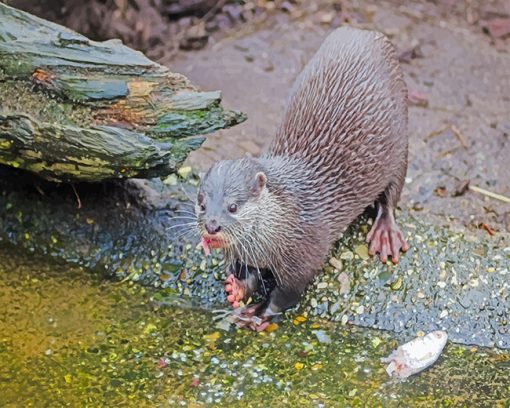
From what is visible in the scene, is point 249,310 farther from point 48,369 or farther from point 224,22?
point 224,22

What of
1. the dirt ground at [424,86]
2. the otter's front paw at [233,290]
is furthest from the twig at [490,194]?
the otter's front paw at [233,290]

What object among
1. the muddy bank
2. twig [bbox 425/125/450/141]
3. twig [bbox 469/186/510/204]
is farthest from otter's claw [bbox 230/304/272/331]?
twig [bbox 425/125/450/141]

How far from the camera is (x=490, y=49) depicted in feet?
18.5

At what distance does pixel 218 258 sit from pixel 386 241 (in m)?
0.68

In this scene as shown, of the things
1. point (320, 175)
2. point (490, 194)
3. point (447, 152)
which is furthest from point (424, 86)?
point (320, 175)

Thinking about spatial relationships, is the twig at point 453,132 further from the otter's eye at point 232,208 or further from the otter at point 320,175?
the otter's eye at point 232,208

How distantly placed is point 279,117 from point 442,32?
1363mm

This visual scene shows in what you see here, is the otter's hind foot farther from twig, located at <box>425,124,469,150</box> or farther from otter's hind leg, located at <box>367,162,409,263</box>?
twig, located at <box>425,124,469,150</box>

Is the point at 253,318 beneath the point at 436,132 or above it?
beneath

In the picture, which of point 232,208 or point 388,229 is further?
point 388,229

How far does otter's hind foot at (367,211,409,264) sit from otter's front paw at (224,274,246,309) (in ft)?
1.86

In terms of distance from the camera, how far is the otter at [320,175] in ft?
11.4

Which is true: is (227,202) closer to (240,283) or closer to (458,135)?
(240,283)

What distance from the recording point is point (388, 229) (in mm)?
3867
